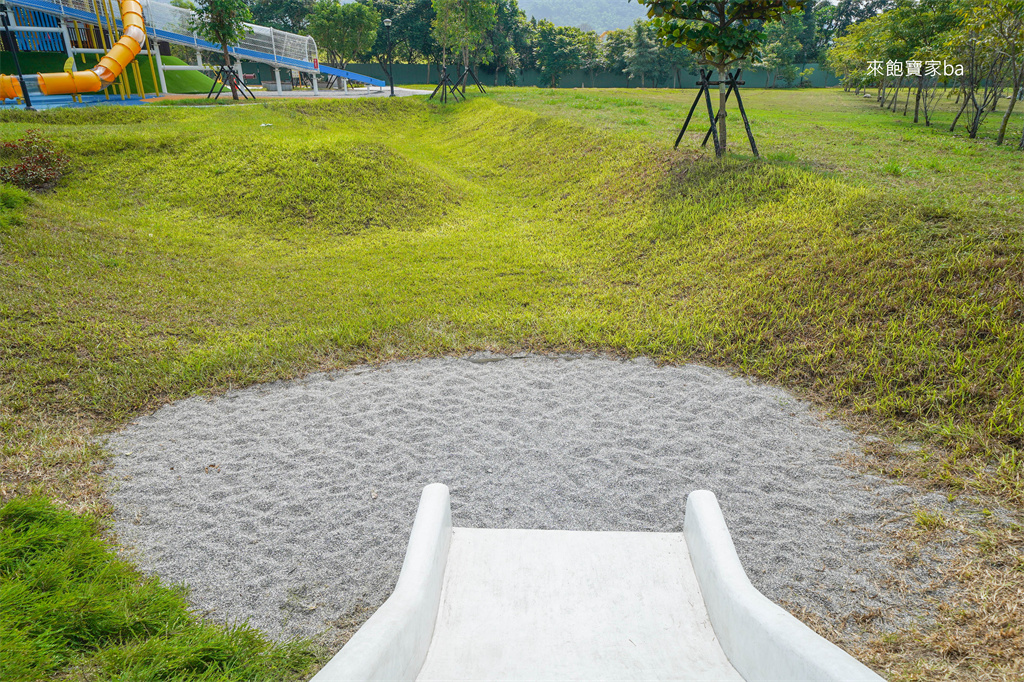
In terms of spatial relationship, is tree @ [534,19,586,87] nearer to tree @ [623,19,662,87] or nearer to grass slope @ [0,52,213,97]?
tree @ [623,19,662,87]

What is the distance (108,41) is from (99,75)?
7.61 meters

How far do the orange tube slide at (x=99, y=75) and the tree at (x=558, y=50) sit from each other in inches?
1208

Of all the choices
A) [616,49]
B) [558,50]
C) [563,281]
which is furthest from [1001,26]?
[616,49]

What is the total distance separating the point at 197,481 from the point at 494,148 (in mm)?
13292

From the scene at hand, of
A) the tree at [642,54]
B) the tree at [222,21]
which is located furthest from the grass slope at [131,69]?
the tree at [642,54]

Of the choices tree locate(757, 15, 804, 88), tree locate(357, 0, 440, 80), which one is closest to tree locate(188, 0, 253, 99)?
tree locate(357, 0, 440, 80)

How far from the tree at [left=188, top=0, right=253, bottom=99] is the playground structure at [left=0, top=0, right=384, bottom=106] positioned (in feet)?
6.85

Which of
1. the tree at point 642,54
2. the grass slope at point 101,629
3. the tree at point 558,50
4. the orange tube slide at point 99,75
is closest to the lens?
the grass slope at point 101,629

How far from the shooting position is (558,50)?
43.8 metres

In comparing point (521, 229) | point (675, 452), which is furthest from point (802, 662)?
point (521, 229)

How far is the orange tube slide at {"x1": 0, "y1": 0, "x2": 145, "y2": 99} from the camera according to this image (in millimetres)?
17516

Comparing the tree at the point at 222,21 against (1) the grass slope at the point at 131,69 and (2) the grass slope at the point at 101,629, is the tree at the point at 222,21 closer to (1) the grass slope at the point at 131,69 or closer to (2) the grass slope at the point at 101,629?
(1) the grass slope at the point at 131,69

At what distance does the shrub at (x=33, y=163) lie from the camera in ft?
32.9

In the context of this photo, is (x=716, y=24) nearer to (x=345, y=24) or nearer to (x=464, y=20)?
(x=464, y=20)
